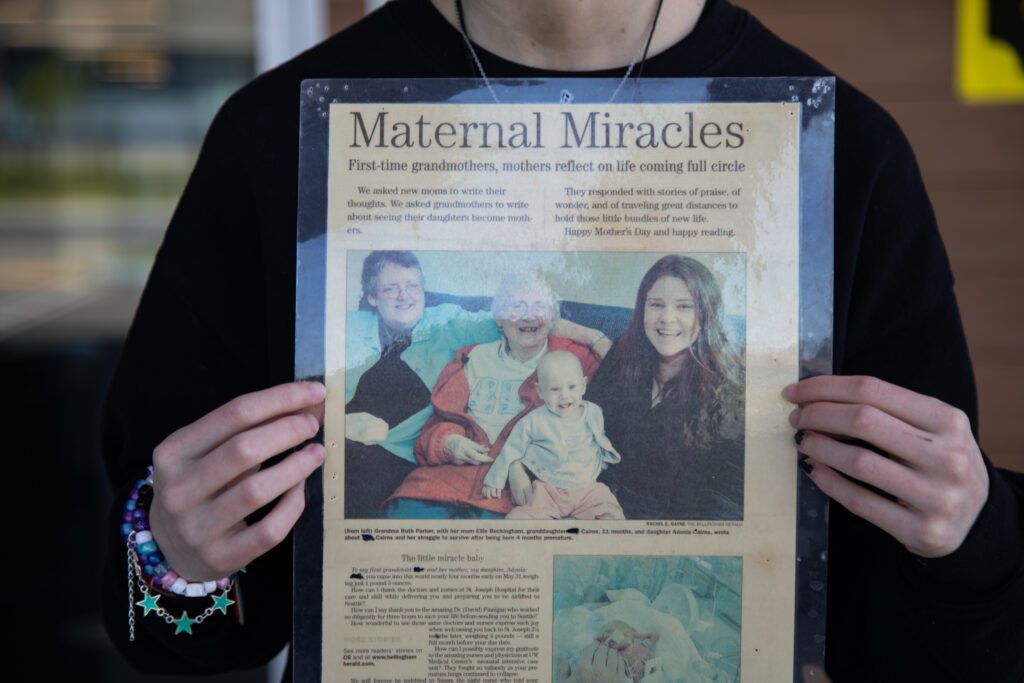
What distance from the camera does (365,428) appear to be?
0.88m

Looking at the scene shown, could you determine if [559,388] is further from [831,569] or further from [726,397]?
[831,569]

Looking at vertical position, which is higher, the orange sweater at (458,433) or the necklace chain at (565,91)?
the necklace chain at (565,91)

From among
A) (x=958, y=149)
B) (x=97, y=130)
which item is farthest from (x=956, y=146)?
(x=97, y=130)

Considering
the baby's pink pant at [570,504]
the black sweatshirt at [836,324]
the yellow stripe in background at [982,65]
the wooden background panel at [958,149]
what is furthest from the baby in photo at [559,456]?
the yellow stripe in background at [982,65]

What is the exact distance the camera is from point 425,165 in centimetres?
88

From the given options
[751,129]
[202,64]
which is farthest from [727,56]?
[202,64]

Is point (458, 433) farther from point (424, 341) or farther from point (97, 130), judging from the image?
point (97, 130)

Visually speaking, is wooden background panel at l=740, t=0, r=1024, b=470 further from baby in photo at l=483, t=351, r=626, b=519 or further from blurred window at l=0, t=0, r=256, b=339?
baby in photo at l=483, t=351, r=626, b=519

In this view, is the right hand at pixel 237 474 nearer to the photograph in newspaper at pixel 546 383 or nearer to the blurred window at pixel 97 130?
the photograph in newspaper at pixel 546 383

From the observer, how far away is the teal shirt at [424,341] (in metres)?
0.88

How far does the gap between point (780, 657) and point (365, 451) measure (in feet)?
1.32

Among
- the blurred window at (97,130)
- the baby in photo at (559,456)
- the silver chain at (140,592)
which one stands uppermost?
the blurred window at (97,130)

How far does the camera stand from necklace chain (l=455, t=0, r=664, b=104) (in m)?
0.88

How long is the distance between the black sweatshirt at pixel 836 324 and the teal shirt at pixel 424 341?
10cm
